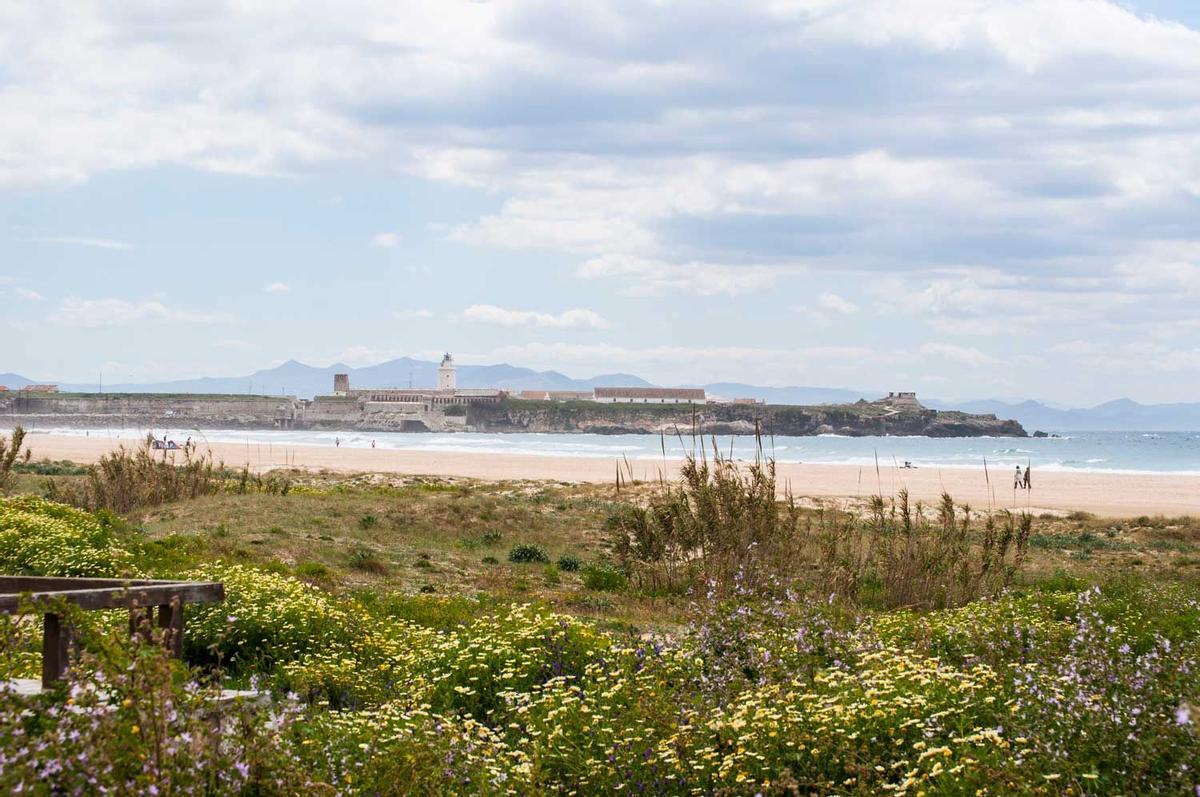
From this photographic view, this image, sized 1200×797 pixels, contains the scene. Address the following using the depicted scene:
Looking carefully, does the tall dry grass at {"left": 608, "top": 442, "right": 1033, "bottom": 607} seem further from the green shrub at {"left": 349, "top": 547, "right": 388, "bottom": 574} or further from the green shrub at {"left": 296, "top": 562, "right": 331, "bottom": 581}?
the green shrub at {"left": 296, "top": 562, "right": 331, "bottom": 581}

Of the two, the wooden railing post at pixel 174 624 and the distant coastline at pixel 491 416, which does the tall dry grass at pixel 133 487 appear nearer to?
the wooden railing post at pixel 174 624

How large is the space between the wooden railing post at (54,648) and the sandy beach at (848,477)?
32601 mm

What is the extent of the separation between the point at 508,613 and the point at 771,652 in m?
2.68

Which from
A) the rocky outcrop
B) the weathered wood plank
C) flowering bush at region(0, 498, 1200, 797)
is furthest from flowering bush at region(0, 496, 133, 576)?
the rocky outcrop

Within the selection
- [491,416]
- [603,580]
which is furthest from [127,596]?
[491,416]

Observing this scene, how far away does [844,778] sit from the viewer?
17.2ft

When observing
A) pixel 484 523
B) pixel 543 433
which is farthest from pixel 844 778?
pixel 543 433

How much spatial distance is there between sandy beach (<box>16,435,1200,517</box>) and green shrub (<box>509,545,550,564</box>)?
724 inches

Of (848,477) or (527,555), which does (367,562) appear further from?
(848,477)

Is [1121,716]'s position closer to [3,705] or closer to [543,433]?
[3,705]

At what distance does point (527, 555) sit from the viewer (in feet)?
61.9

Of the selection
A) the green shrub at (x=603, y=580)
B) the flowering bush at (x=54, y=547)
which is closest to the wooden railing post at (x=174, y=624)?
the flowering bush at (x=54, y=547)

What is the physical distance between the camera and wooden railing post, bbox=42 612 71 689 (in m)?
4.89

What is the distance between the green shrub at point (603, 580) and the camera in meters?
15.5
